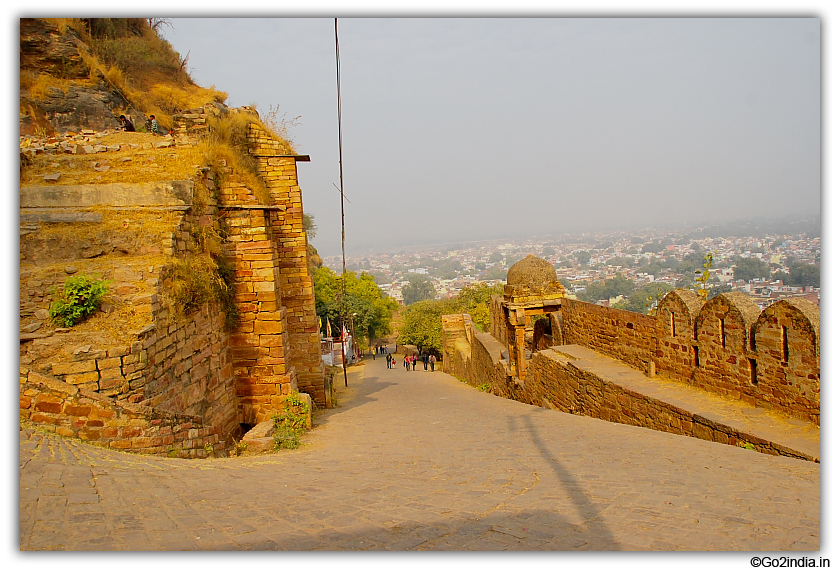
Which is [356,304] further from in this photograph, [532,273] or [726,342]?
[726,342]

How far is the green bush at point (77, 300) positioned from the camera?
501 cm

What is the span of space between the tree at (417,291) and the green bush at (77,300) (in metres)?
106

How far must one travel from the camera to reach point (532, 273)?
51.6 feet

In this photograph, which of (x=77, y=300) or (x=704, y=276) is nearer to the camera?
(x=77, y=300)

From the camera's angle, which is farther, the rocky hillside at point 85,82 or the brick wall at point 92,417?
the rocky hillside at point 85,82

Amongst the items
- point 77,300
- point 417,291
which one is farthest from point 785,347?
point 417,291

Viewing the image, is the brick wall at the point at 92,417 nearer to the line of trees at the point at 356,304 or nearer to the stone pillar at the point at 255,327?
the stone pillar at the point at 255,327

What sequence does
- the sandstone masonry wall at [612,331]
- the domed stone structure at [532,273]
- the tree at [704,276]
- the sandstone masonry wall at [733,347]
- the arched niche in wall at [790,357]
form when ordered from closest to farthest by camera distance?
the arched niche in wall at [790,357] < the sandstone masonry wall at [733,347] < the tree at [704,276] < the sandstone masonry wall at [612,331] < the domed stone structure at [532,273]

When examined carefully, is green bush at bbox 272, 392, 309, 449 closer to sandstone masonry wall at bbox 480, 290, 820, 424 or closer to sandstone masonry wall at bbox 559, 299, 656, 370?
sandstone masonry wall at bbox 480, 290, 820, 424

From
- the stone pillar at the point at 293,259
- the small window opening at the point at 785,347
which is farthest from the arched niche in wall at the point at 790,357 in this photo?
the stone pillar at the point at 293,259

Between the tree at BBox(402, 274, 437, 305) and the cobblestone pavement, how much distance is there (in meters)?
106

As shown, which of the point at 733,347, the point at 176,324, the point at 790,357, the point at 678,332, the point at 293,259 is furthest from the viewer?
the point at 293,259

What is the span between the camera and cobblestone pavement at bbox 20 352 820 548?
315cm

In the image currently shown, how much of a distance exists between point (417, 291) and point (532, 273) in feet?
335
